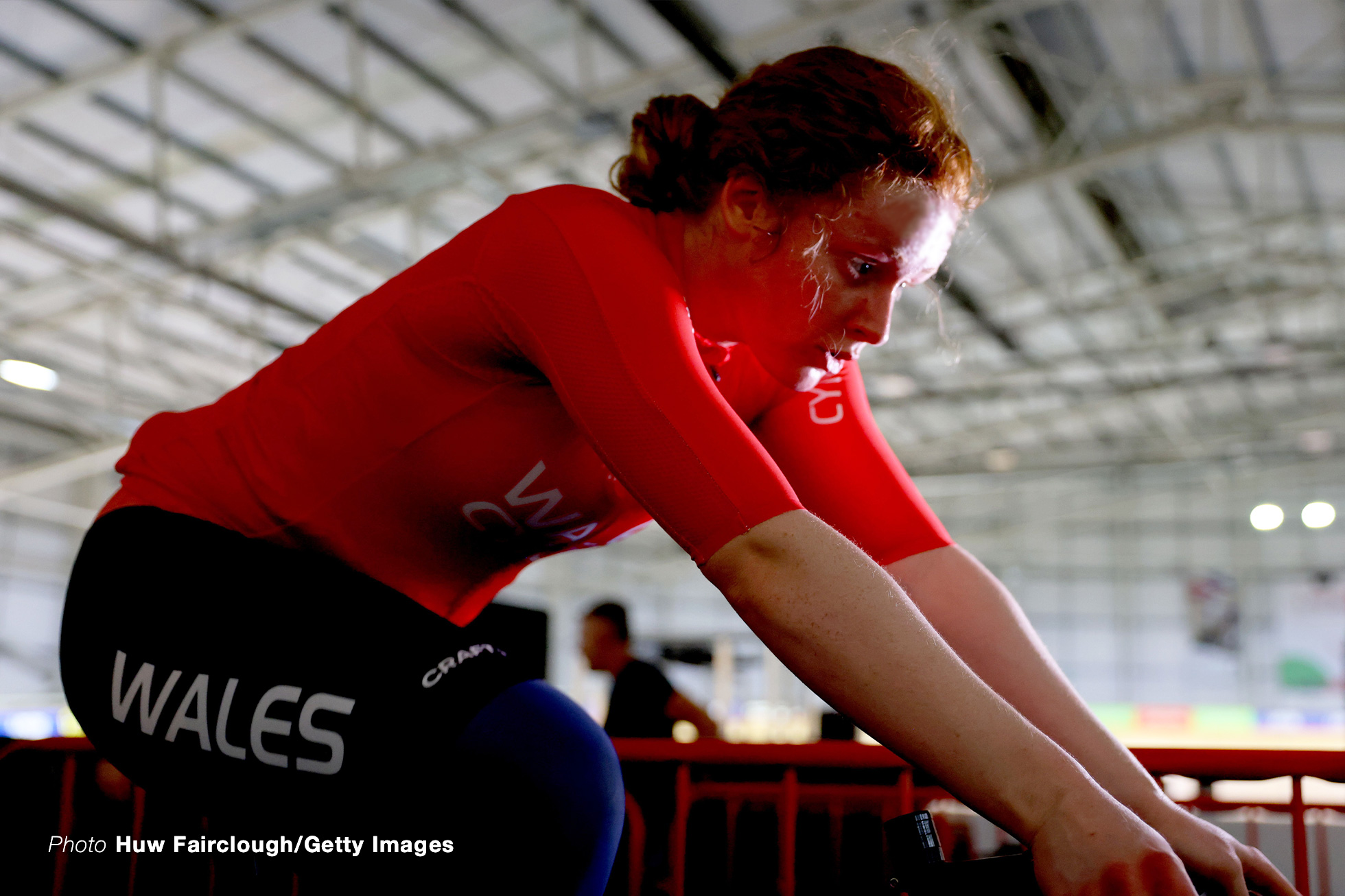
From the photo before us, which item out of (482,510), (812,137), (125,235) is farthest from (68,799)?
(125,235)

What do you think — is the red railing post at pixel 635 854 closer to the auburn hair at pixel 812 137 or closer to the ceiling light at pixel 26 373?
the auburn hair at pixel 812 137

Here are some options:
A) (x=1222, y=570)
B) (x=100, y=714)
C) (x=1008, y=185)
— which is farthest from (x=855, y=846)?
(x=1222, y=570)

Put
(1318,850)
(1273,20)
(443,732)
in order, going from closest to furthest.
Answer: (443,732) < (1318,850) < (1273,20)

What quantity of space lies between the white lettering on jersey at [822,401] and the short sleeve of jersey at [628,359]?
36 centimetres

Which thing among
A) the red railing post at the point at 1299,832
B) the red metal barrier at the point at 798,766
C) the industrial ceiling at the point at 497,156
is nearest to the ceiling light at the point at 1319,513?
the industrial ceiling at the point at 497,156

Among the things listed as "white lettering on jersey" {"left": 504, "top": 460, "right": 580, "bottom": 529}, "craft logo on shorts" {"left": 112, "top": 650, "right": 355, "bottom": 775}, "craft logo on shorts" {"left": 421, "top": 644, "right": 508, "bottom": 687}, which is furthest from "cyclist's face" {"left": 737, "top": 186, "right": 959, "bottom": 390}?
"craft logo on shorts" {"left": 112, "top": 650, "right": 355, "bottom": 775}

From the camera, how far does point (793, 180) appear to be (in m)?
0.89

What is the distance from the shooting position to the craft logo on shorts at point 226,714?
29.1 inches

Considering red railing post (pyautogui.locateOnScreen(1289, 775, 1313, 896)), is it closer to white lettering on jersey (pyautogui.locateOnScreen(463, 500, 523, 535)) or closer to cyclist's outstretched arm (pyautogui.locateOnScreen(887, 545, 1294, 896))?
cyclist's outstretched arm (pyautogui.locateOnScreen(887, 545, 1294, 896))

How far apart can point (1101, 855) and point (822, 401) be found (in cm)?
66

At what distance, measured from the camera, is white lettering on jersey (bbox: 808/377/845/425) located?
1165 mm

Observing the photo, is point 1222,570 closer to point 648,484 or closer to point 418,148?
point 418,148

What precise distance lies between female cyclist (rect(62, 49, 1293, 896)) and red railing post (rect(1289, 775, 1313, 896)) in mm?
649

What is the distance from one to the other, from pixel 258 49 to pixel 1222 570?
1784 cm
